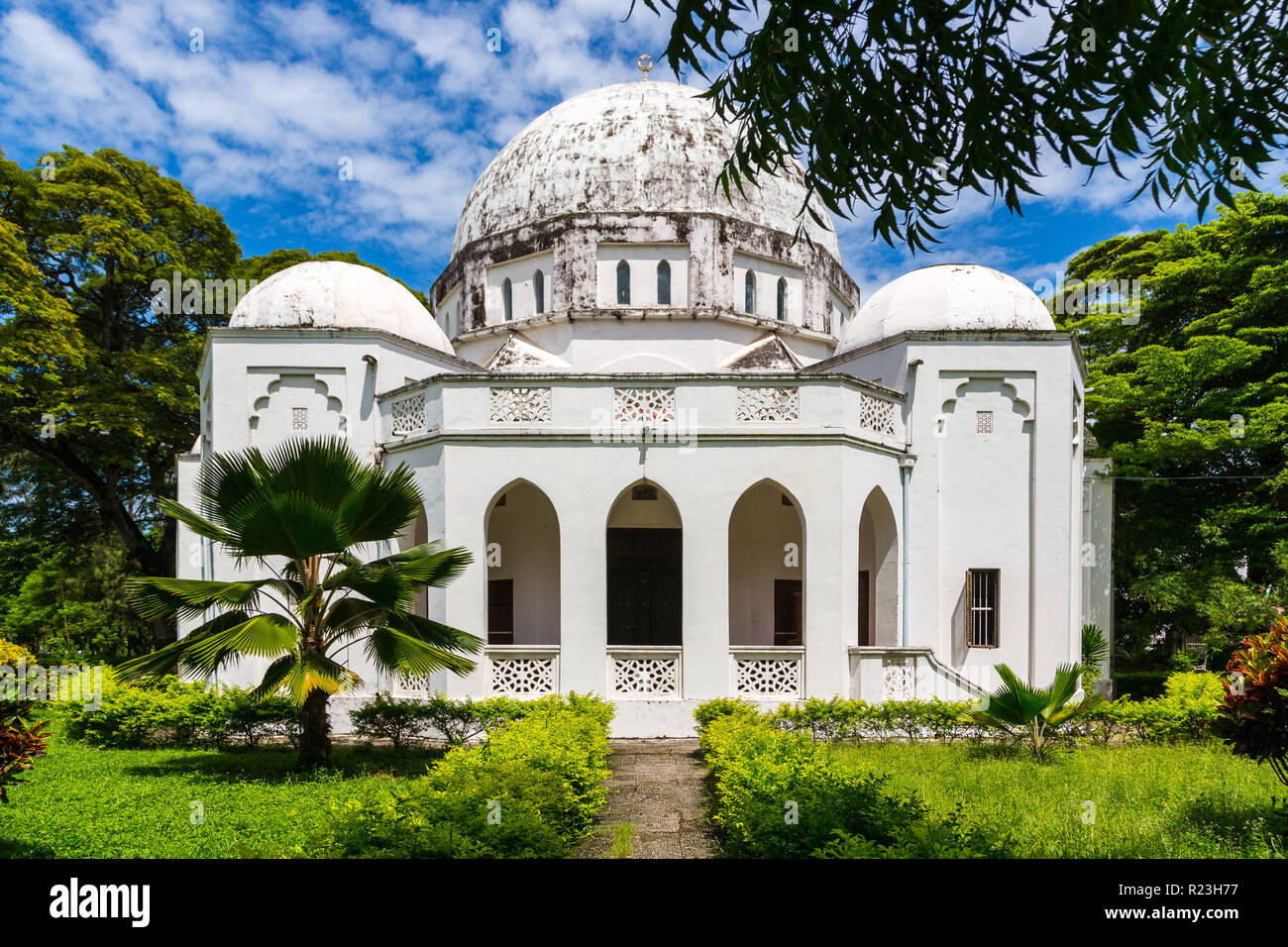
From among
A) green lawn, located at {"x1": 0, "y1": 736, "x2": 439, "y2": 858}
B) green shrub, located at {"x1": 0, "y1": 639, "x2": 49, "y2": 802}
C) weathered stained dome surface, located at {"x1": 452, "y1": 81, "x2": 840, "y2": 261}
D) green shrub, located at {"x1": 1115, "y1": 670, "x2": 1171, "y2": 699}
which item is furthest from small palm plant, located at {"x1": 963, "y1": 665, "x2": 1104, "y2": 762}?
weathered stained dome surface, located at {"x1": 452, "y1": 81, "x2": 840, "y2": 261}

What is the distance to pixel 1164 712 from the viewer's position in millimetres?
11188

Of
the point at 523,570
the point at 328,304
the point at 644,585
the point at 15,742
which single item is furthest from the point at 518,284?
the point at 15,742

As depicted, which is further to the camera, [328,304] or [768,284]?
[768,284]

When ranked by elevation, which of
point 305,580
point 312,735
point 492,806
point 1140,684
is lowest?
point 1140,684

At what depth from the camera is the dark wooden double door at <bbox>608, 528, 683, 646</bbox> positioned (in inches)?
620

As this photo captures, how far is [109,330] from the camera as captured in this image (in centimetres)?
2275

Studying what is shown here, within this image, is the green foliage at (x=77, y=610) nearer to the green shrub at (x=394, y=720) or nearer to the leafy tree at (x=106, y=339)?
the leafy tree at (x=106, y=339)

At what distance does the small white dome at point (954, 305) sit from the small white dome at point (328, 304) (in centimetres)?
920

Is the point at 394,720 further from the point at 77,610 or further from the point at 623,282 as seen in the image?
the point at 77,610

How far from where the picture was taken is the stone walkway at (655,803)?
6.92m

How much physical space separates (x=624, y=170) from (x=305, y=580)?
1316 cm

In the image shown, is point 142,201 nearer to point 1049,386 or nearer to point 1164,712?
point 1049,386

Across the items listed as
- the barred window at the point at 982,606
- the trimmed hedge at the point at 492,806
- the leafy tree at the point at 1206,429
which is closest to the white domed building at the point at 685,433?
the barred window at the point at 982,606

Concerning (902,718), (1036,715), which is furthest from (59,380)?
(1036,715)
